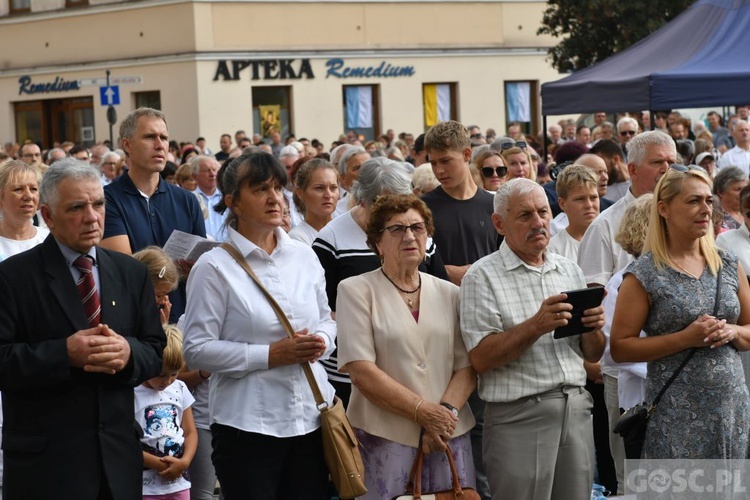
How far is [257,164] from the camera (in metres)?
5.50

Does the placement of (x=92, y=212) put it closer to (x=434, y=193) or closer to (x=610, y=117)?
(x=434, y=193)

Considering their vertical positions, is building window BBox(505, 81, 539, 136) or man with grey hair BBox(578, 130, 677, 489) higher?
building window BBox(505, 81, 539, 136)

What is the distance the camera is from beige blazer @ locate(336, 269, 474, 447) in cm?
555

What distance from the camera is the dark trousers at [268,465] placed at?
5258mm

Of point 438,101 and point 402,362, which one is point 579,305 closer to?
point 402,362

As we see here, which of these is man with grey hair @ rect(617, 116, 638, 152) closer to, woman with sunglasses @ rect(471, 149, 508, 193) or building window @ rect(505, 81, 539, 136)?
woman with sunglasses @ rect(471, 149, 508, 193)

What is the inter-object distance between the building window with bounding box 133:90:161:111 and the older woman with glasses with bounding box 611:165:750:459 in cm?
2860

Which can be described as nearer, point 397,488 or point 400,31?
point 397,488

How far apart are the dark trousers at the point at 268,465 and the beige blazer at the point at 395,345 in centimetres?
35

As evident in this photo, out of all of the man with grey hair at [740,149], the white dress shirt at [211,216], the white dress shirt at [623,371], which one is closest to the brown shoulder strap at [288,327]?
the white dress shirt at [623,371]

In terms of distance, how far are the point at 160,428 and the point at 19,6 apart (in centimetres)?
3284

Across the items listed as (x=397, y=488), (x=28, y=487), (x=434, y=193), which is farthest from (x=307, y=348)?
(x=434, y=193)

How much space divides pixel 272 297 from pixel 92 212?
92 centimetres

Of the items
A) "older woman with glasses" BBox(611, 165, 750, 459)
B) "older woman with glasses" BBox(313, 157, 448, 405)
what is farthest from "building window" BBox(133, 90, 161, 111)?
"older woman with glasses" BBox(611, 165, 750, 459)
